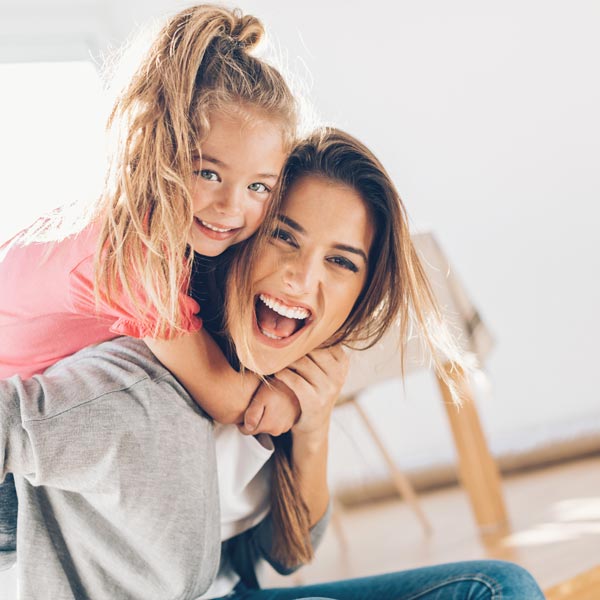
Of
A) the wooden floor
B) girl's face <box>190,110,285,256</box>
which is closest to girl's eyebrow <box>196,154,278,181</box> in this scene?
girl's face <box>190,110,285,256</box>

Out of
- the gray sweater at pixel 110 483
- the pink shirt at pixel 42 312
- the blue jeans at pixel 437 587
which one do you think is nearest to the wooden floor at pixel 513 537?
the blue jeans at pixel 437 587

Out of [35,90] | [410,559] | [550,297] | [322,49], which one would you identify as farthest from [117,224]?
[550,297]

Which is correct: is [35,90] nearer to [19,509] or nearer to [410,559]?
[410,559]

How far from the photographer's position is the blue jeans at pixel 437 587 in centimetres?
107

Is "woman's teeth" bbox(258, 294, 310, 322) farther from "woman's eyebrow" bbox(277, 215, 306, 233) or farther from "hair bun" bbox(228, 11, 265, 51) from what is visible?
"hair bun" bbox(228, 11, 265, 51)

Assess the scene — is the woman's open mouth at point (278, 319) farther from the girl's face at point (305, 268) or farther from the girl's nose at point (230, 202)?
the girl's nose at point (230, 202)

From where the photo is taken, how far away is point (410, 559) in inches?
77.9

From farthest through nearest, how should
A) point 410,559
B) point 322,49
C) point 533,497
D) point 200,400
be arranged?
point 322,49 < point 533,497 < point 410,559 < point 200,400

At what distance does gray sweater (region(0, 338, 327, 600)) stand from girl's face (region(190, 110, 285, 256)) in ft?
0.62

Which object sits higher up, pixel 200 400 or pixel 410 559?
pixel 200 400

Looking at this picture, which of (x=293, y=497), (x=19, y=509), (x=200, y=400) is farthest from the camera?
(x=293, y=497)

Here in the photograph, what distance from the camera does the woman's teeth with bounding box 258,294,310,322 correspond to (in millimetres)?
1094

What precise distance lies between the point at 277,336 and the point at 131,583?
33 cm

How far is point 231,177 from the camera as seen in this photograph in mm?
1092
